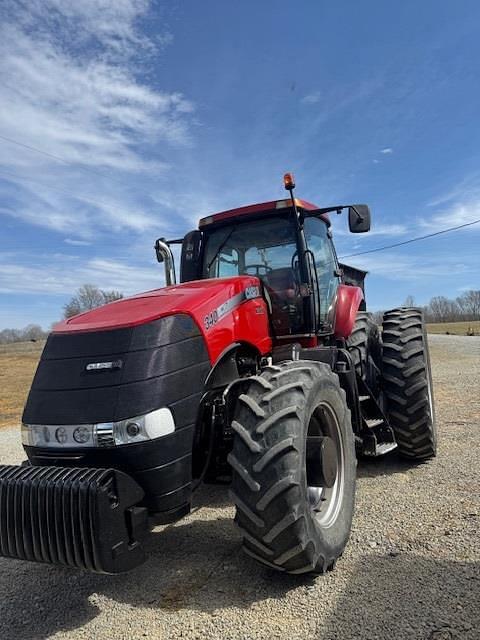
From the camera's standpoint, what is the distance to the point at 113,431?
9.01 feet

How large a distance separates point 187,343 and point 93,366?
22.1 inches

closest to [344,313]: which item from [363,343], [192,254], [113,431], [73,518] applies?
[363,343]

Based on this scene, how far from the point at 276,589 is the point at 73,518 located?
1.23 metres

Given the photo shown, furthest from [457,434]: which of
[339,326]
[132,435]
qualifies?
[132,435]

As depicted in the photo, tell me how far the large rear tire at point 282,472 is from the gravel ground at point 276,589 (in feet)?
0.76

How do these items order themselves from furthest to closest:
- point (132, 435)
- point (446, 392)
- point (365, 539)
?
1. point (446, 392)
2. point (365, 539)
3. point (132, 435)

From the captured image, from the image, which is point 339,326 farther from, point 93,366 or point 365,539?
point 93,366

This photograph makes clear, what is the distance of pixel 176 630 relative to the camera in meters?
2.63

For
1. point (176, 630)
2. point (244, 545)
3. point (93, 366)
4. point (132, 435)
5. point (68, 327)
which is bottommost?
point (176, 630)

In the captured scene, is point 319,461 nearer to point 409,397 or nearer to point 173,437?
point 173,437

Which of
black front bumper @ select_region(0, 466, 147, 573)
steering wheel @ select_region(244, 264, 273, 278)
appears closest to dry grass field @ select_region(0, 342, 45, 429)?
steering wheel @ select_region(244, 264, 273, 278)

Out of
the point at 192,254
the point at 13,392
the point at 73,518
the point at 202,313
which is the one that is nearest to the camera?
the point at 73,518

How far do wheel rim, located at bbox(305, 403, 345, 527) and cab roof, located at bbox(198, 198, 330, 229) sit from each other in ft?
6.66

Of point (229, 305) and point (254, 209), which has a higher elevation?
point (254, 209)
